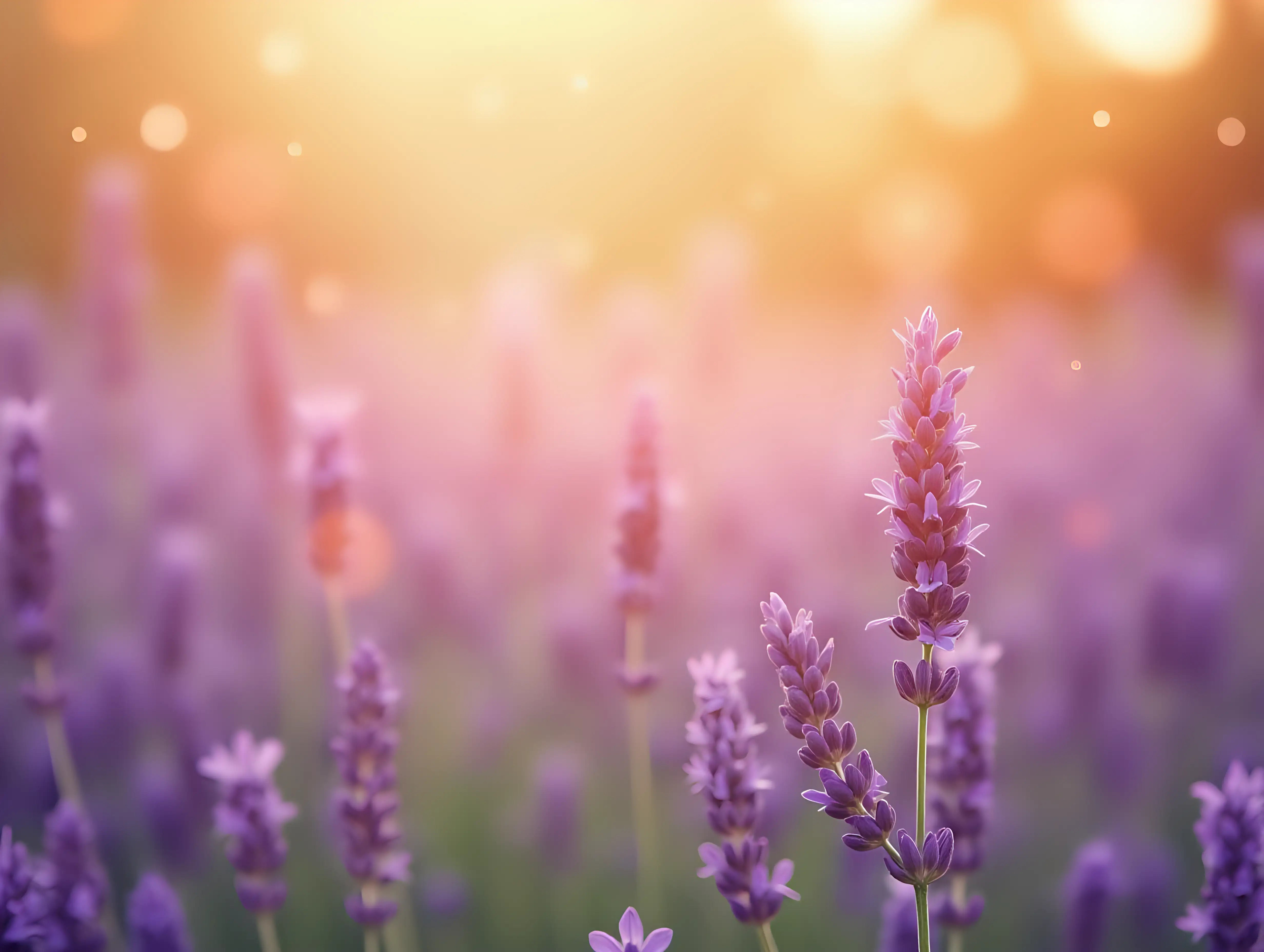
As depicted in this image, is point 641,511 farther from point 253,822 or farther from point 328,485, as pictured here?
point 253,822

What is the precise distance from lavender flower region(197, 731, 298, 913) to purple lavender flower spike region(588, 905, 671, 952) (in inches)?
20.1

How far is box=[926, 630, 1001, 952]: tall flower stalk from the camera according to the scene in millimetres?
1138

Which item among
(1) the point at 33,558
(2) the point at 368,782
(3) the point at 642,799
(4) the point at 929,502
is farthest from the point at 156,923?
(4) the point at 929,502

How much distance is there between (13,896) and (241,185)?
315 centimetres

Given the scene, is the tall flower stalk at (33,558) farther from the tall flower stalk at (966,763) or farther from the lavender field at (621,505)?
Result: the tall flower stalk at (966,763)

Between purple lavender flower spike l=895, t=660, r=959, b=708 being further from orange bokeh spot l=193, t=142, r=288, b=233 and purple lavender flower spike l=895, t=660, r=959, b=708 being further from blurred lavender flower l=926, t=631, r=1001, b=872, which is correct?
orange bokeh spot l=193, t=142, r=288, b=233

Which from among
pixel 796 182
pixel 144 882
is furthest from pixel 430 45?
pixel 144 882

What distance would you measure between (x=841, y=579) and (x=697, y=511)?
1.61ft

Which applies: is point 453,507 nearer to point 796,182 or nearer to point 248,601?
point 248,601

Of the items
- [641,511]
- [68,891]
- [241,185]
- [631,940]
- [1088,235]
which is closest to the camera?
[631,940]

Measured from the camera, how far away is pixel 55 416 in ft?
10.6

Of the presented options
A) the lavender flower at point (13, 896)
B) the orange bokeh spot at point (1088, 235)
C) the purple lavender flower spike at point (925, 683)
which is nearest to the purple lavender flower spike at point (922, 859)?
the purple lavender flower spike at point (925, 683)

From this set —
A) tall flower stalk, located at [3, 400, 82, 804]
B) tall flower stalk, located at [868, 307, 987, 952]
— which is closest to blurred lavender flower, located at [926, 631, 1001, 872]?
tall flower stalk, located at [868, 307, 987, 952]

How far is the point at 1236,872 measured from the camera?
1053 millimetres
